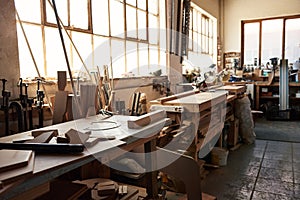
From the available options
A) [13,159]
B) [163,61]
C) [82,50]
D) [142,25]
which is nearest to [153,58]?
[163,61]

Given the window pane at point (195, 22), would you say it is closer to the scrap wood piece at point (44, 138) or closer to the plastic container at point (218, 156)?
the plastic container at point (218, 156)

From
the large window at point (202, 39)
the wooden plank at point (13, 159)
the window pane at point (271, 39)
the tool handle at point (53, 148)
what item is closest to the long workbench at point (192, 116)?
the tool handle at point (53, 148)

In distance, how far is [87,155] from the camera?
3.44 feet

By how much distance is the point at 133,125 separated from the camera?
1.45 m

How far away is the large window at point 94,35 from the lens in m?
2.32

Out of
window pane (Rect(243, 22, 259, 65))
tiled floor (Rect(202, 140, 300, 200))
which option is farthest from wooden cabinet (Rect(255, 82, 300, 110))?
tiled floor (Rect(202, 140, 300, 200))

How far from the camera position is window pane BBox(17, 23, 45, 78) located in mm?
2221

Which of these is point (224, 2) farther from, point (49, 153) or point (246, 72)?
point (49, 153)

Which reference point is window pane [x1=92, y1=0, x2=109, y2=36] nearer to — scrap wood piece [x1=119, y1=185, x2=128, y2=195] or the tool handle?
scrap wood piece [x1=119, y1=185, x2=128, y2=195]

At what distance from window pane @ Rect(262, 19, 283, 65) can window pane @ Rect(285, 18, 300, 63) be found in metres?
0.16

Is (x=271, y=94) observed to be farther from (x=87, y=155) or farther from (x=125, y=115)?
(x=87, y=155)

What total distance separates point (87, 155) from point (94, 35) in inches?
85.5

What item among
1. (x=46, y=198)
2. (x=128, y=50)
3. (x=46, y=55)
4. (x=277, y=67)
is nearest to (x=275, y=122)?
(x=277, y=67)

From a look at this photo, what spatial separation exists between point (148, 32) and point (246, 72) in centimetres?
373
